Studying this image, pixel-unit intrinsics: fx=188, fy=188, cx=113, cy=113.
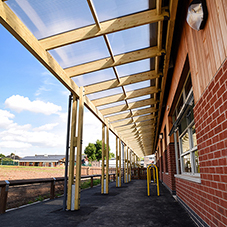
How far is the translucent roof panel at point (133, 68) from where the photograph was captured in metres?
5.65

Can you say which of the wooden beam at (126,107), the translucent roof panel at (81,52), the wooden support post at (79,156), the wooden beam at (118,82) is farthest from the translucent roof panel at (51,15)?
the wooden beam at (126,107)

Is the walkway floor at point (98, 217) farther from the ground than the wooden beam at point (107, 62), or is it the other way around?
the wooden beam at point (107, 62)

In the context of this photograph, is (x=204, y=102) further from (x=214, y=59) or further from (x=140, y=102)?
(x=140, y=102)

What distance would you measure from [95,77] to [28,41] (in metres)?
2.58

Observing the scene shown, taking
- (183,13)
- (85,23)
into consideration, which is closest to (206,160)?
(183,13)

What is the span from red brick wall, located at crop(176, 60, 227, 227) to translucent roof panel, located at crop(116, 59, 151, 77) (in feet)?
10.1

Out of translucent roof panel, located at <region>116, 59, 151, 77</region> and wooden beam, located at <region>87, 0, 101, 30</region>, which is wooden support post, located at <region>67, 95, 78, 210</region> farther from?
wooden beam, located at <region>87, 0, 101, 30</region>

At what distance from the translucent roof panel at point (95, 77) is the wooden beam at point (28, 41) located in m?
0.69

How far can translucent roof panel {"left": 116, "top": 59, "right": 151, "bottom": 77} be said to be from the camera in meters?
5.65

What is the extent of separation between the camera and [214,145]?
2227 millimetres

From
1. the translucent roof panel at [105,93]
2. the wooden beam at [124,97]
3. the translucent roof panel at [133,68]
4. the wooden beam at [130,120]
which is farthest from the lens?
the wooden beam at [130,120]

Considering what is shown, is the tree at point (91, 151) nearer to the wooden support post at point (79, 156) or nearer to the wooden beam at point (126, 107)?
the wooden beam at point (126, 107)

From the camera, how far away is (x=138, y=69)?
19.7 ft

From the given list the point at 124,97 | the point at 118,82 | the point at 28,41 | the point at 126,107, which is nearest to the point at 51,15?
the point at 28,41
